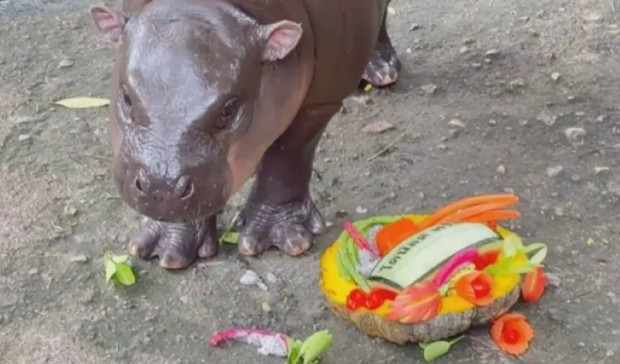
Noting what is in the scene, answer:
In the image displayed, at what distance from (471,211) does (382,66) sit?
97 cm

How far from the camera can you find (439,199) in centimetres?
292

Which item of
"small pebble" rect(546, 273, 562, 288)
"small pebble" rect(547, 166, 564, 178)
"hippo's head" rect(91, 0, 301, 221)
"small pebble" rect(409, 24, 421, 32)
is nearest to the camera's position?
"hippo's head" rect(91, 0, 301, 221)

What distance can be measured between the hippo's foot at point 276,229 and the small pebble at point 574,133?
2.72ft

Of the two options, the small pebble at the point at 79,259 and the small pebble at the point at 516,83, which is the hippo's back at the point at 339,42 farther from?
the small pebble at the point at 516,83

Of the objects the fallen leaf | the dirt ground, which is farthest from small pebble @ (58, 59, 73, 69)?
the fallen leaf

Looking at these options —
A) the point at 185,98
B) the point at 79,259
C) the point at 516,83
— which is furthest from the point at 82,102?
the point at 185,98

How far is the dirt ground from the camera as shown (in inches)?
98.0

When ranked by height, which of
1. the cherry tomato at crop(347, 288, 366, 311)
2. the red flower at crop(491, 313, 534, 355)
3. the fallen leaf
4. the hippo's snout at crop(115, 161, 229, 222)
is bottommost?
the fallen leaf

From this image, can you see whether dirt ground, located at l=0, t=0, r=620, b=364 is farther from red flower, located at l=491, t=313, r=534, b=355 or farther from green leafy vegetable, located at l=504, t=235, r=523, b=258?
green leafy vegetable, located at l=504, t=235, r=523, b=258

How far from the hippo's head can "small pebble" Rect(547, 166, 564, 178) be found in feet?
3.48

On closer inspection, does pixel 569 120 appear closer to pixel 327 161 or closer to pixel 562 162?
pixel 562 162

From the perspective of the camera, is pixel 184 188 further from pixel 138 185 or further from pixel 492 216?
pixel 492 216

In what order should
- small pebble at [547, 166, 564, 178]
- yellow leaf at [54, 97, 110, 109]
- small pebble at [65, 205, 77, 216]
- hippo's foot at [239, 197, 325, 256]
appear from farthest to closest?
yellow leaf at [54, 97, 110, 109] < small pebble at [547, 166, 564, 178] < small pebble at [65, 205, 77, 216] < hippo's foot at [239, 197, 325, 256]

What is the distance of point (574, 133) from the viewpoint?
10.4 ft
